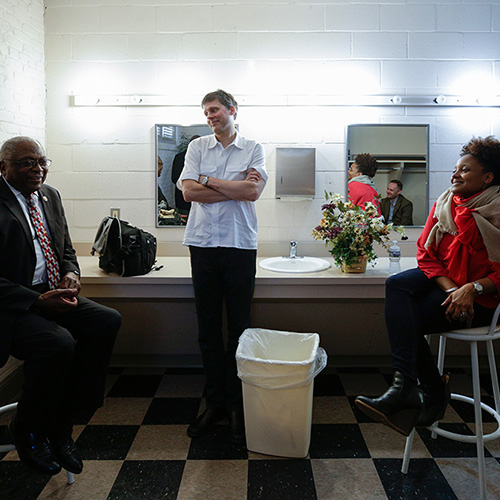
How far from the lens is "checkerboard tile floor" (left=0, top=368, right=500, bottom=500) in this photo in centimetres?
193

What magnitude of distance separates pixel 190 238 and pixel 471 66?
2.28 meters

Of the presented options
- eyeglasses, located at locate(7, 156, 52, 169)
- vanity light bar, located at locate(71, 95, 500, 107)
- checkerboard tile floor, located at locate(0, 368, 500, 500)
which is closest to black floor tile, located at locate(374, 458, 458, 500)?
checkerboard tile floor, located at locate(0, 368, 500, 500)

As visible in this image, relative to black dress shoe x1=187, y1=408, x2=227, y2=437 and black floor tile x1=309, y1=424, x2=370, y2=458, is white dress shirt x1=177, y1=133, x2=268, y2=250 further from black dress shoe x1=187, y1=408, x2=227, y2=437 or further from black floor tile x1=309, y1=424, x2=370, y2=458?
black floor tile x1=309, y1=424, x2=370, y2=458

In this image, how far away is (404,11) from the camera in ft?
10.1

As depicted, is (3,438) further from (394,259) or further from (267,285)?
(394,259)

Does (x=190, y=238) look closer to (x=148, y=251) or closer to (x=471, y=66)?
(x=148, y=251)

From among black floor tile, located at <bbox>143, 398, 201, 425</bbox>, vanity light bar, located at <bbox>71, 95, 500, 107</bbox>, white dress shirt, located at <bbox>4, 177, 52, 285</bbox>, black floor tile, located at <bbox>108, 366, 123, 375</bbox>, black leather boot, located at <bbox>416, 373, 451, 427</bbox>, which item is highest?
vanity light bar, located at <bbox>71, 95, 500, 107</bbox>

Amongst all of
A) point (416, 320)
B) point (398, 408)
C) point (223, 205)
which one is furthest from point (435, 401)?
point (223, 205)

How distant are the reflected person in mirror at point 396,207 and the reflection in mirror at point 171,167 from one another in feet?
4.27

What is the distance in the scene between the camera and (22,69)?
2.86m

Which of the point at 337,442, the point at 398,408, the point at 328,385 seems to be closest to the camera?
the point at 398,408

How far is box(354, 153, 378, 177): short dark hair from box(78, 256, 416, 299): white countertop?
2.72 feet

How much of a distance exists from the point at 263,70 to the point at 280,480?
2478mm

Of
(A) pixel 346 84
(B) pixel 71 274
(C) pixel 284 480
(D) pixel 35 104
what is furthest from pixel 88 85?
(C) pixel 284 480
